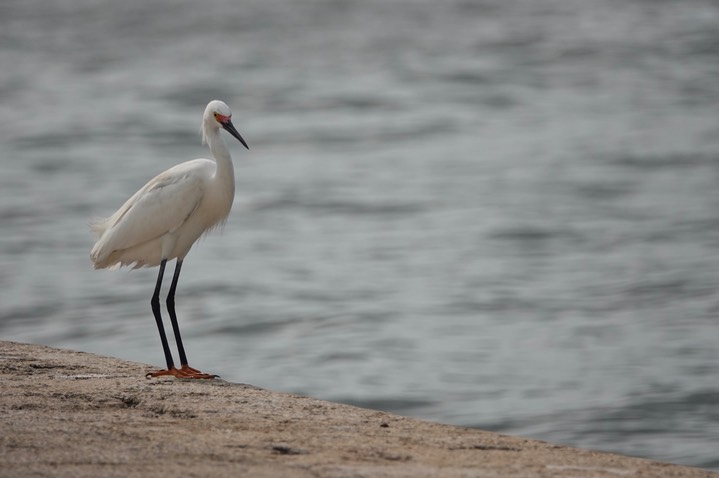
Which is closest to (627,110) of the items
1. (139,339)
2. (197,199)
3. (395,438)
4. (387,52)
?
(387,52)

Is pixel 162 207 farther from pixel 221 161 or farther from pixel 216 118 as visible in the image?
pixel 216 118

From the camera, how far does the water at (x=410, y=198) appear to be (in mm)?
9203

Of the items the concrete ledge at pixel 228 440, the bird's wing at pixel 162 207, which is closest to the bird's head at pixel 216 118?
the bird's wing at pixel 162 207

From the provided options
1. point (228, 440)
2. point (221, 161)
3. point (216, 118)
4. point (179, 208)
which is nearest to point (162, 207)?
point (179, 208)

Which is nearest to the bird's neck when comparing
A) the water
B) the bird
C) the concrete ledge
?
the bird

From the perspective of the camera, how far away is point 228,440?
4949 millimetres

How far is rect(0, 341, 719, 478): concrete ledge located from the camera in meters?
4.51

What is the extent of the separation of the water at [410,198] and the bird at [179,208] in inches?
75.6

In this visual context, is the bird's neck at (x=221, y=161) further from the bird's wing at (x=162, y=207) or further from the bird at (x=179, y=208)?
the bird's wing at (x=162, y=207)

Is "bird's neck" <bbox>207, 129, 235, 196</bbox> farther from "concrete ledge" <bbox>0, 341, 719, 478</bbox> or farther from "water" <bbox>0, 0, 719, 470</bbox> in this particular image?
"water" <bbox>0, 0, 719, 470</bbox>

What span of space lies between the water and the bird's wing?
2.09 meters

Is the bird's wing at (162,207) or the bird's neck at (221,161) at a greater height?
the bird's neck at (221,161)

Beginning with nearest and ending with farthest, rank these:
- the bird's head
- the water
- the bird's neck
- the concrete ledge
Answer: the concrete ledge
the bird's neck
the bird's head
the water

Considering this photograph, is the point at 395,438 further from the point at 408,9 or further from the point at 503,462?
the point at 408,9
